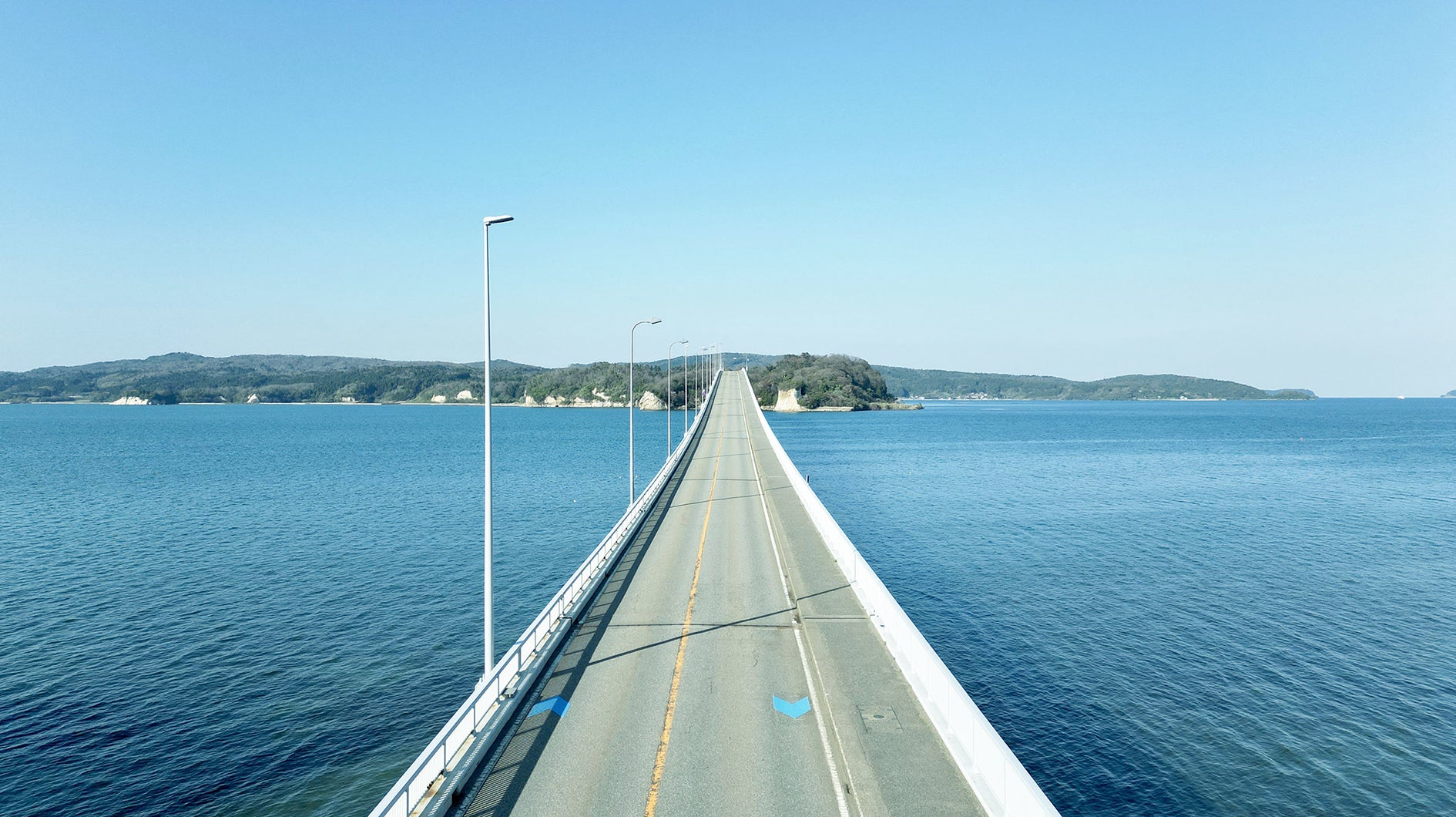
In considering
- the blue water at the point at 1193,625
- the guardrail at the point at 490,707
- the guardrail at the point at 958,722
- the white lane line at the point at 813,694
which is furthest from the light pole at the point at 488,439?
the blue water at the point at 1193,625

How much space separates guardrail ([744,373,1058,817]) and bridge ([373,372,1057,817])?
0.05 m

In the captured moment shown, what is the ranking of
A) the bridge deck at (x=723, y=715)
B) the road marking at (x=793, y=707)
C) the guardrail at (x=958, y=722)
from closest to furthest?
the guardrail at (x=958, y=722)
the bridge deck at (x=723, y=715)
the road marking at (x=793, y=707)

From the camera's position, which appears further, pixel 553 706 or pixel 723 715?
pixel 553 706

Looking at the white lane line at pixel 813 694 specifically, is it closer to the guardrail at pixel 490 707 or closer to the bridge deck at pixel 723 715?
the bridge deck at pixel 723 715

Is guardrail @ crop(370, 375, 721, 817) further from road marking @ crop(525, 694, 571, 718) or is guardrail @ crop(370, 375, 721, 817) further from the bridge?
road marking @ crop(525, 694, 571, 718)

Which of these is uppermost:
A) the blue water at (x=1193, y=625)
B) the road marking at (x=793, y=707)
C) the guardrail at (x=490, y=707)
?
the guardrail at (x=490, y=707)

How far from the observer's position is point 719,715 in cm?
1571

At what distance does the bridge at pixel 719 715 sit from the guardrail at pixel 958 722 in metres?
0.05

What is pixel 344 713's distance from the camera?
2184 centimetres

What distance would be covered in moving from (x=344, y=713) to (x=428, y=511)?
1437 inches

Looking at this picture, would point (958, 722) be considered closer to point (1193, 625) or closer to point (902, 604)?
point (902, 604)

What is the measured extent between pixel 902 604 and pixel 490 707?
22843mm

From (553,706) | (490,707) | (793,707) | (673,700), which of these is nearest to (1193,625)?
(793,707)

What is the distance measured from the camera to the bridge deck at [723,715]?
12734 mm
